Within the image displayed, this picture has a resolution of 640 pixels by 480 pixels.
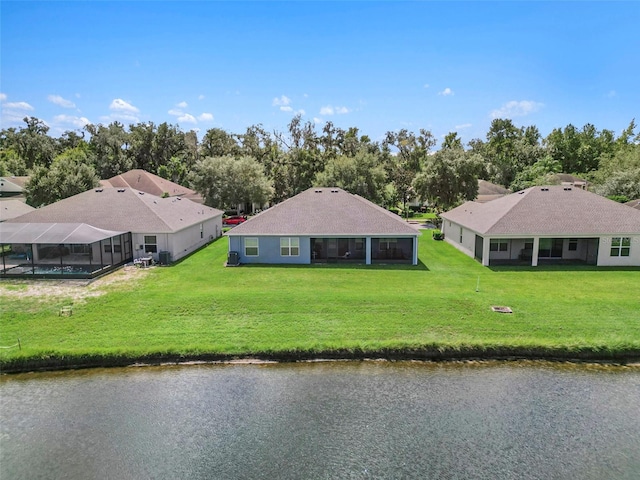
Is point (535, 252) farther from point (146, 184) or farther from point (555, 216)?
point (146, 184)

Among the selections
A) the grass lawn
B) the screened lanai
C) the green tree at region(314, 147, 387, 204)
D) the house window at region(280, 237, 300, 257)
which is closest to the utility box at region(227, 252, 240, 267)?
the grass lawn

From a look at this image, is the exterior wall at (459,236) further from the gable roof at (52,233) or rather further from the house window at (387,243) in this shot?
the gable roof at (52,233)

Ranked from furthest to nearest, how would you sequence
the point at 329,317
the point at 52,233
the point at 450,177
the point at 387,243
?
1. the point at 450,177
2. the point at 387,243
3. the point at 52,233
4. the point at 329,317

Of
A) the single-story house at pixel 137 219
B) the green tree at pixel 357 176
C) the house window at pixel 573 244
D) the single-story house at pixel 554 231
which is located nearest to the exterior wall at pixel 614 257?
the single-story house at pixel 554 231

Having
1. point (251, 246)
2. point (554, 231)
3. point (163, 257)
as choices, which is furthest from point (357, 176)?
point (163, 257)

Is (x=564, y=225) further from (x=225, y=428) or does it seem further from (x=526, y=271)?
(x=225, y=428)
